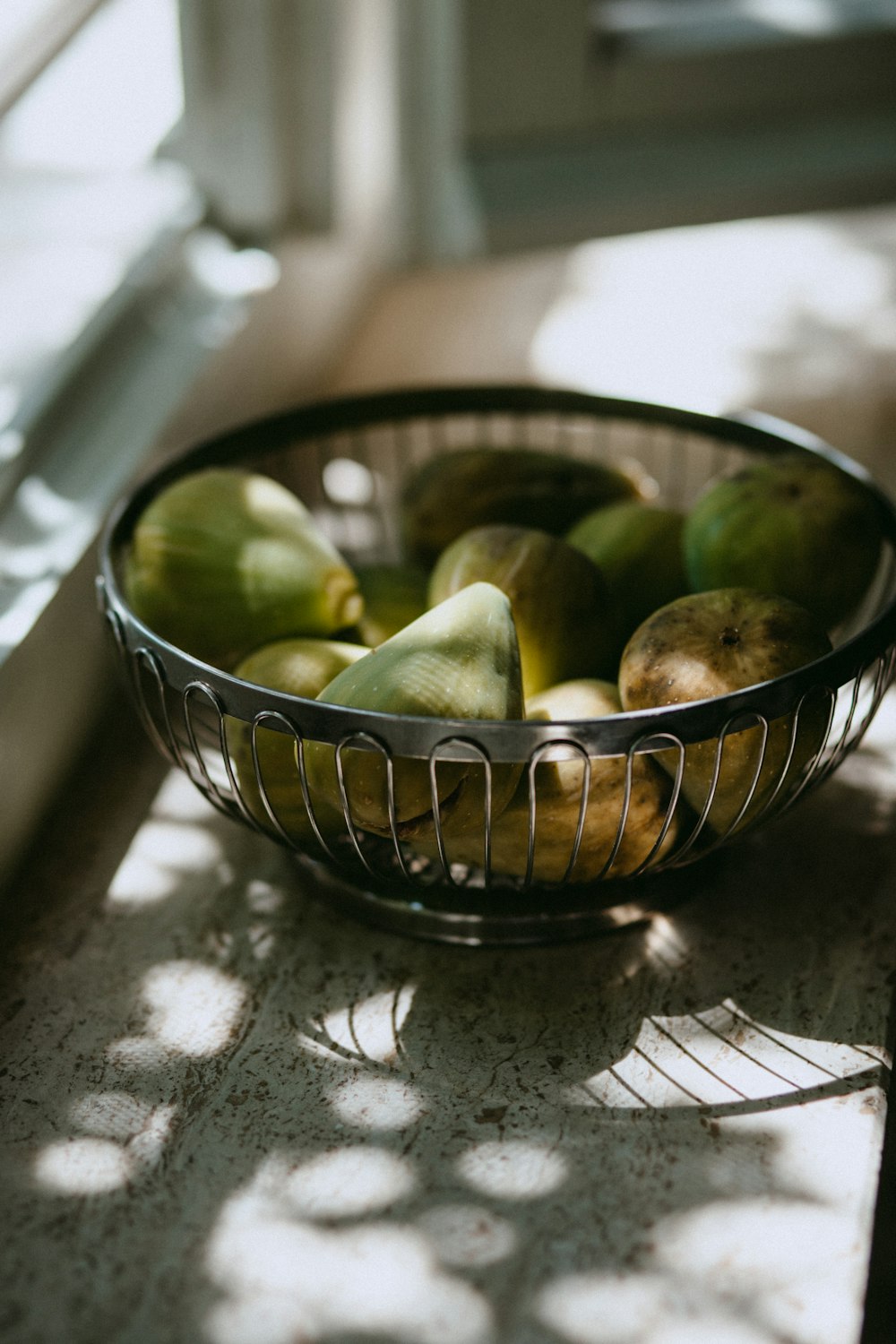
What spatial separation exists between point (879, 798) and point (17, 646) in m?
0.48

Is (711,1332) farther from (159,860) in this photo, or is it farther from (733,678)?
(159,860)

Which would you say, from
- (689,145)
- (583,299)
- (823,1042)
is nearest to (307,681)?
(823,1042)

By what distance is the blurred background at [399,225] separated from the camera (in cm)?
81

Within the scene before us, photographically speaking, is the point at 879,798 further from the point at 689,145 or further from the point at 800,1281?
the point at 689,145

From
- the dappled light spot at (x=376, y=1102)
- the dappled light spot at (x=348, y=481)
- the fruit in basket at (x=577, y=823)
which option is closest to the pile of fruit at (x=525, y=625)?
the fruit in basket at (x=577, y=823)

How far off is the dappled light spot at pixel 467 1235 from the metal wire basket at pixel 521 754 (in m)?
0.13

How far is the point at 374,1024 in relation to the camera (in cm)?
59

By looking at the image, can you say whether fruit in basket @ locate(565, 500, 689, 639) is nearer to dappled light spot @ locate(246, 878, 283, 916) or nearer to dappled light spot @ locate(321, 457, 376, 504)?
dappled light spot @ locate(246, 878, 283, 916)

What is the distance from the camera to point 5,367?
80 centimetres

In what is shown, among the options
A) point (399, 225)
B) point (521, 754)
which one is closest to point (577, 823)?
point (521, 754)

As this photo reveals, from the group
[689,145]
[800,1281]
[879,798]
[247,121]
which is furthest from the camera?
[689,145]

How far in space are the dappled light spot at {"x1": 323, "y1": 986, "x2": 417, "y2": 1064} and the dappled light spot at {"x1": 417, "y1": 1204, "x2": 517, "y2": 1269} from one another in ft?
0.27

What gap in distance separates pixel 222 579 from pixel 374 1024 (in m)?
0.23

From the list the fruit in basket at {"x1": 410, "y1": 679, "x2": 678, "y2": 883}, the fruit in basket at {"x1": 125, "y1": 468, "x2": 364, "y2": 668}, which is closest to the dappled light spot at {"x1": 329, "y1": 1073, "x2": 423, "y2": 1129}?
the fruit in basket at {"x1": 410, "y1": 679, "x2": 678, "y2": 883}
